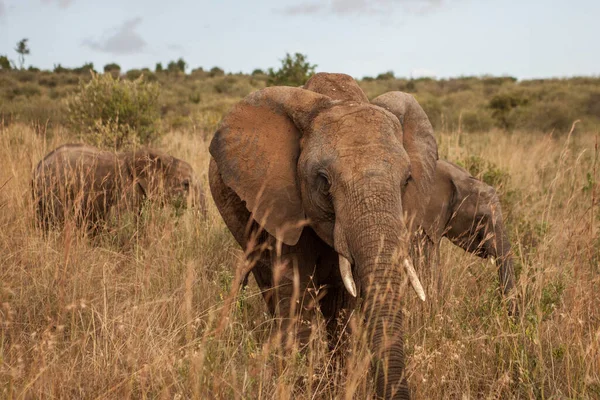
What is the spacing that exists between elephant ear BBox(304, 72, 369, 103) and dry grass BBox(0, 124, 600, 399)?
1.26 m

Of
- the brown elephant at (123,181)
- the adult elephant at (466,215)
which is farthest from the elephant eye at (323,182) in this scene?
the brown elephant at (123,181)

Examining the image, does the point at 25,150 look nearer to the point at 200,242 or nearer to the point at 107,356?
the point at 200,242

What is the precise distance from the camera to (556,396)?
330cm

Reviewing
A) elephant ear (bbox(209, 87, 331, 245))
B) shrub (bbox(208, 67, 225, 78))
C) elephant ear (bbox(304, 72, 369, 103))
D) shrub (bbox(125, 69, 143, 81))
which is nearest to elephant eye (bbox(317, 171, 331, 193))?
elephant ear (bbox(209, 87, 331, 245))

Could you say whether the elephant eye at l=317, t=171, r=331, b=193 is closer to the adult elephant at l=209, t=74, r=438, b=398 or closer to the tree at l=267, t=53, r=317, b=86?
the adult elephant at l=209, t=74, r=438, b=398

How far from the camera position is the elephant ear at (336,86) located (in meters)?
4.08

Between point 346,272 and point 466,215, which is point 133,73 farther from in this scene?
point 346,272

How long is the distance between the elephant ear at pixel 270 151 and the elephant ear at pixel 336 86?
236mm

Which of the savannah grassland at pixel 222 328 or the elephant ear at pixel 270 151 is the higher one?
the elephant ear at pixel 270 151

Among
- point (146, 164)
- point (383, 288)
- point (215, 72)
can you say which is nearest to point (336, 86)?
point (383, 288)

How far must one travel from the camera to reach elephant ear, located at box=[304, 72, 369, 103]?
4.08m

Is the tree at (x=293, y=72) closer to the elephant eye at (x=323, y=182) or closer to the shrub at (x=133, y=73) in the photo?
the elephant eye at (x=323, y=182)

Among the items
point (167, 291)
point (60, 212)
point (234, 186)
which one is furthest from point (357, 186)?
point (60, 212)

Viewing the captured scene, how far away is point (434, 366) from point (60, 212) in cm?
506
